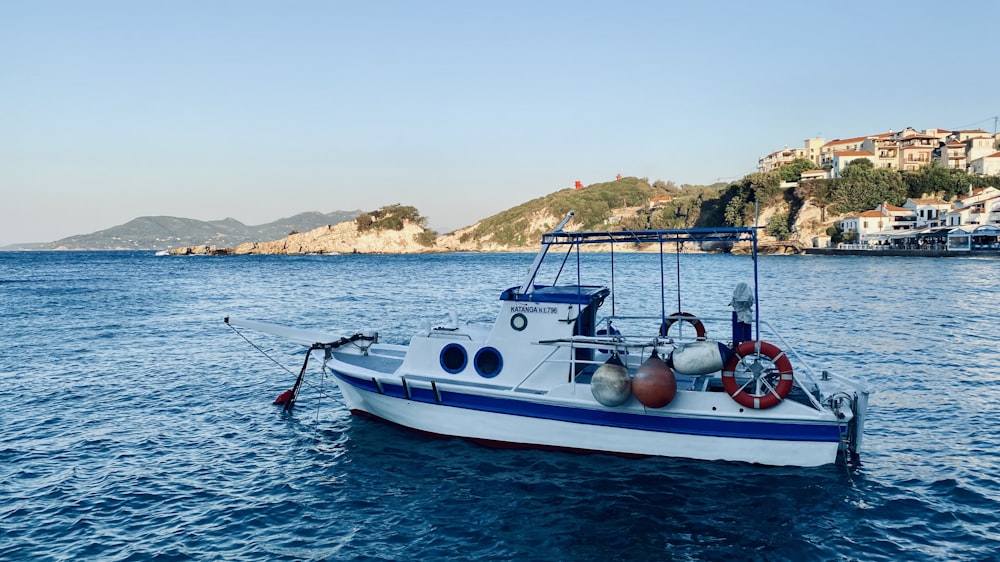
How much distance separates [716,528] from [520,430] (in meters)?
4.22

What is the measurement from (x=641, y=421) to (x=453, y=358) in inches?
159

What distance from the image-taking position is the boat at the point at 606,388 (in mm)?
11250

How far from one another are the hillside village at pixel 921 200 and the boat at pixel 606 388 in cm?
8471

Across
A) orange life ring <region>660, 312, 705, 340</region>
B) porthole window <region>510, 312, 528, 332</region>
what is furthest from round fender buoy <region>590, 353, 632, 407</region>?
orange life ring <region>660, 312, 705, 340</region>

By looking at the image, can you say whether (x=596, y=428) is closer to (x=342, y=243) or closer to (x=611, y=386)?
(x=611, y=386)

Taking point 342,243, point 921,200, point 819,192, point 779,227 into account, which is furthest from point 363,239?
point 921,200

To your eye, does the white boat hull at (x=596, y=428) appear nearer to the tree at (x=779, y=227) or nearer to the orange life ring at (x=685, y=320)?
the orange life ring at (x=685, y=320)

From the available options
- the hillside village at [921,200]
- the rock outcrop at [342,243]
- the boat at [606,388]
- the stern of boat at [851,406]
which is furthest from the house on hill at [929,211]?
the rock outcrop at [342,243]

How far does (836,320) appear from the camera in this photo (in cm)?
3078

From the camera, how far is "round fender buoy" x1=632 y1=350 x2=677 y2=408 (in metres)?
11.1

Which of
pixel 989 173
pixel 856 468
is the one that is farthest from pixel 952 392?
pixel 989 173

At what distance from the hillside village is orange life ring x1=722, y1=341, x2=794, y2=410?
85.2 m

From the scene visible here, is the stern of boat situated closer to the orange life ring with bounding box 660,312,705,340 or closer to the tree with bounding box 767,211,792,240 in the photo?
the orange life ring with bounding box 660,312,705,340

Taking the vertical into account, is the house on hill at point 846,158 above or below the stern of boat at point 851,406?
above
